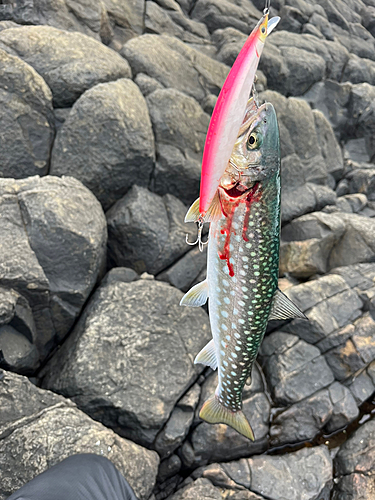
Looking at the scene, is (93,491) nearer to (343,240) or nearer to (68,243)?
(68,243)

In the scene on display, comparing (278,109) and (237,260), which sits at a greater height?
(237,260)

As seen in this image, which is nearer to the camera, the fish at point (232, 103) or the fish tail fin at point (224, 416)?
the fish at point (232, 103)

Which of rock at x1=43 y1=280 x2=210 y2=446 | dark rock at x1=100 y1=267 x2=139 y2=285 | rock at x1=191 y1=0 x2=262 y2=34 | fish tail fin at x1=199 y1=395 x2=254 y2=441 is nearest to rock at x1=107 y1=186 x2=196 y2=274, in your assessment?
dark rock at x1=100 y1=267 x2=139 y2=285

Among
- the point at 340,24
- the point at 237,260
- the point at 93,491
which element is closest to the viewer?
the point at 237,260

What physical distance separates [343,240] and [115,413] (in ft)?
15.1

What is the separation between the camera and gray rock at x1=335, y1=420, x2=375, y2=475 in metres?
3.82

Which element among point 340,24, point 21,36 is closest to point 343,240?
point 21,36

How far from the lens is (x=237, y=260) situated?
1560 mm

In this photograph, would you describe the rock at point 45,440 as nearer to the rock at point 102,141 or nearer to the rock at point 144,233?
the rock at point 144,233

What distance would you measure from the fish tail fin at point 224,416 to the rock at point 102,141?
3.29 metres

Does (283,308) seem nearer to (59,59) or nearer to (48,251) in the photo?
(48,251)

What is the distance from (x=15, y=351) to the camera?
3.36 metres

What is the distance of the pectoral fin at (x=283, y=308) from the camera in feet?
5.74

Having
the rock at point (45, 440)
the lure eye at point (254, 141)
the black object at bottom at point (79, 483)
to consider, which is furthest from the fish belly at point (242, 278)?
the rock at point (45, 440)
